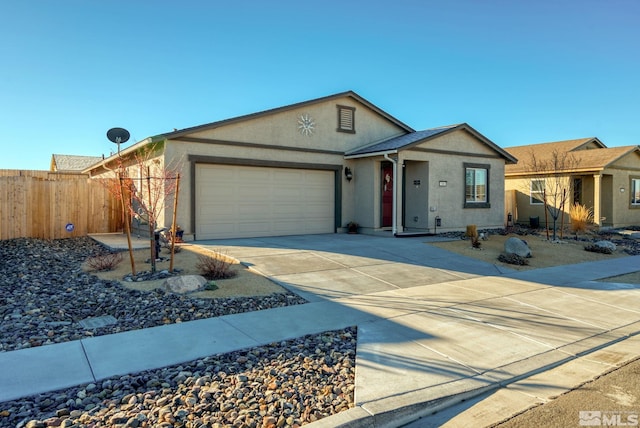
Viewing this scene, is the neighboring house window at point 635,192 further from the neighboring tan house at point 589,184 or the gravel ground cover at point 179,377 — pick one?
the gravel ground cover at point 179,377

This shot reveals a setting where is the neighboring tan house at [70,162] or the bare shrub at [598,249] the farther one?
the neighboring tan house at [70,162]

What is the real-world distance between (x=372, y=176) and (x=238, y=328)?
11.0 metres

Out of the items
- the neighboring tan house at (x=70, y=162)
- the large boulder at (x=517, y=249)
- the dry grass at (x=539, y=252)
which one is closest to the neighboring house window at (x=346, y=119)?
the dry grass at (x=539, y=252)

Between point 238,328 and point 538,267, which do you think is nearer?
point 238,328

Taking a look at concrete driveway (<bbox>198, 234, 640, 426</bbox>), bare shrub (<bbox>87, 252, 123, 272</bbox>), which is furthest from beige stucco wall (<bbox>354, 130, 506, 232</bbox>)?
bare shrub (<bbox>87, 252, 123, 272</bbox>)

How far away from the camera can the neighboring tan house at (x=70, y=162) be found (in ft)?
108

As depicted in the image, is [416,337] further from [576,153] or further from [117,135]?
[576,153]

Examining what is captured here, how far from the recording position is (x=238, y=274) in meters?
8.59

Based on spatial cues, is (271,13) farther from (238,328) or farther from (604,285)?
(604,285)

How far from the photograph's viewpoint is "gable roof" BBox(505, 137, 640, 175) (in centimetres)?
2031

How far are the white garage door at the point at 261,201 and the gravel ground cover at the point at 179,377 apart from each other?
6457mm

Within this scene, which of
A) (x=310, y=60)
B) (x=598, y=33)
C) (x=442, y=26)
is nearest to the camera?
Result: (x=598, y=33)

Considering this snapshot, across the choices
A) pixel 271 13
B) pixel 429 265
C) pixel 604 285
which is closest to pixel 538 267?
pixel 604 285

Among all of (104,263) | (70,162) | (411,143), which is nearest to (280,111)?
(411,143)
